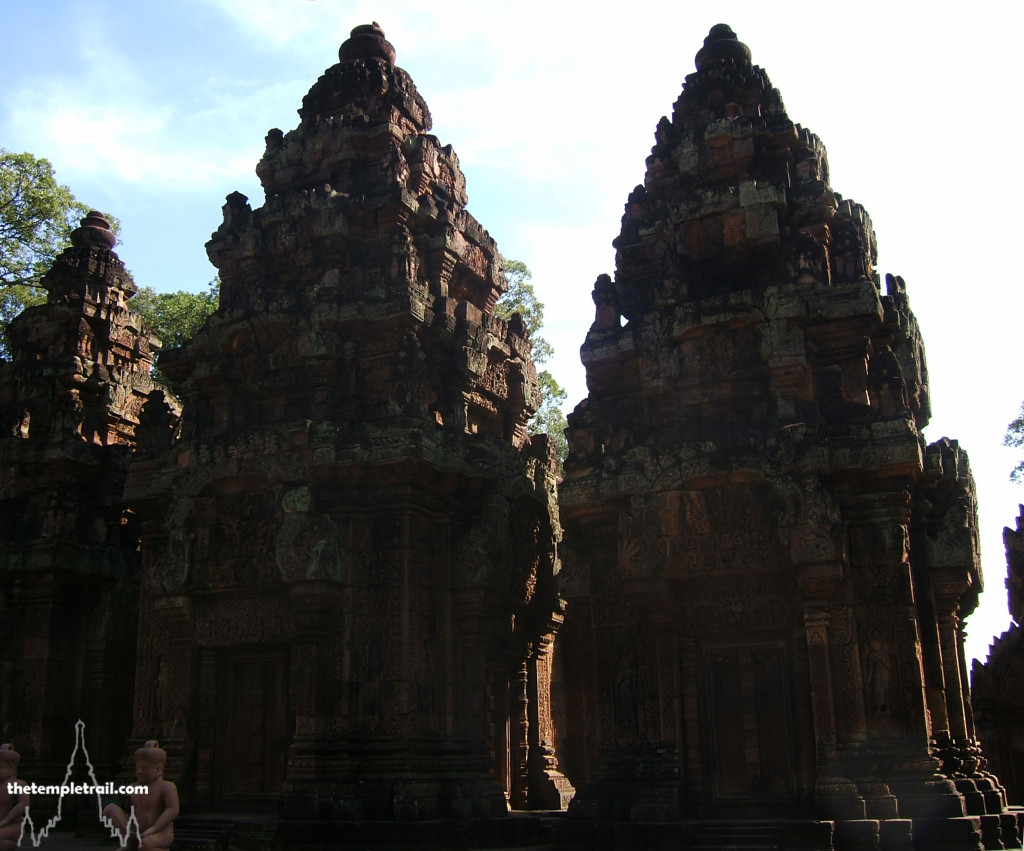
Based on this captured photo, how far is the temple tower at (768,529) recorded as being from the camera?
10922 millimetres

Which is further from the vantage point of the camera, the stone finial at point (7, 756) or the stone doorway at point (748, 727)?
the stone doorway at point (748, 727)

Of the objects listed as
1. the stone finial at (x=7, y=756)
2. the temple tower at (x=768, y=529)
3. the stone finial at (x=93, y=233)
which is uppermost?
the stone finial at (x=93, y=233)

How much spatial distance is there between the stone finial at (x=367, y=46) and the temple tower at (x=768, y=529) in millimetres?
5734

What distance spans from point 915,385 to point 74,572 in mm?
11799

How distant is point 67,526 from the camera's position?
16.2m

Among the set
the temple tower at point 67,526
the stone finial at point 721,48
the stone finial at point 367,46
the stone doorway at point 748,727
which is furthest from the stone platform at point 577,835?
the stone finial at point 367,46

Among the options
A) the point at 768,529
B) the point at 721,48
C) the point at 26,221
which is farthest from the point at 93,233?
the point at 768,529

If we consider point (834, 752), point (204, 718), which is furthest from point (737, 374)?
point (204, 718)

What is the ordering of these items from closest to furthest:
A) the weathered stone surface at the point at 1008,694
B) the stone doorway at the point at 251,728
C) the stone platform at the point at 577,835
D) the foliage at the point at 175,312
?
the stone platform at the point at 577,835 < the stone doorway at the point at 251,728 < the weathered stone surface at the point at 1008,694 < the foliage at the point at 175,312

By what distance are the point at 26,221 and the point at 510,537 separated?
1313 centimetres

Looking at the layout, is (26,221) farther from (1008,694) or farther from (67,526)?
(1008,694)

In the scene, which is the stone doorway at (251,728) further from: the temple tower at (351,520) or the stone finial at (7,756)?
the stone finial at (7,756)

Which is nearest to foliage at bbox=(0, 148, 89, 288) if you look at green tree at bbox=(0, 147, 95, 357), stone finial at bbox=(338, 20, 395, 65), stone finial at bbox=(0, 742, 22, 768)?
green tree at bbox=(0, 147, 95, 357)

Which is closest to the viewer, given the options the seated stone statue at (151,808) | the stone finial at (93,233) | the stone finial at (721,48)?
the seated stone statue at (151,808)
